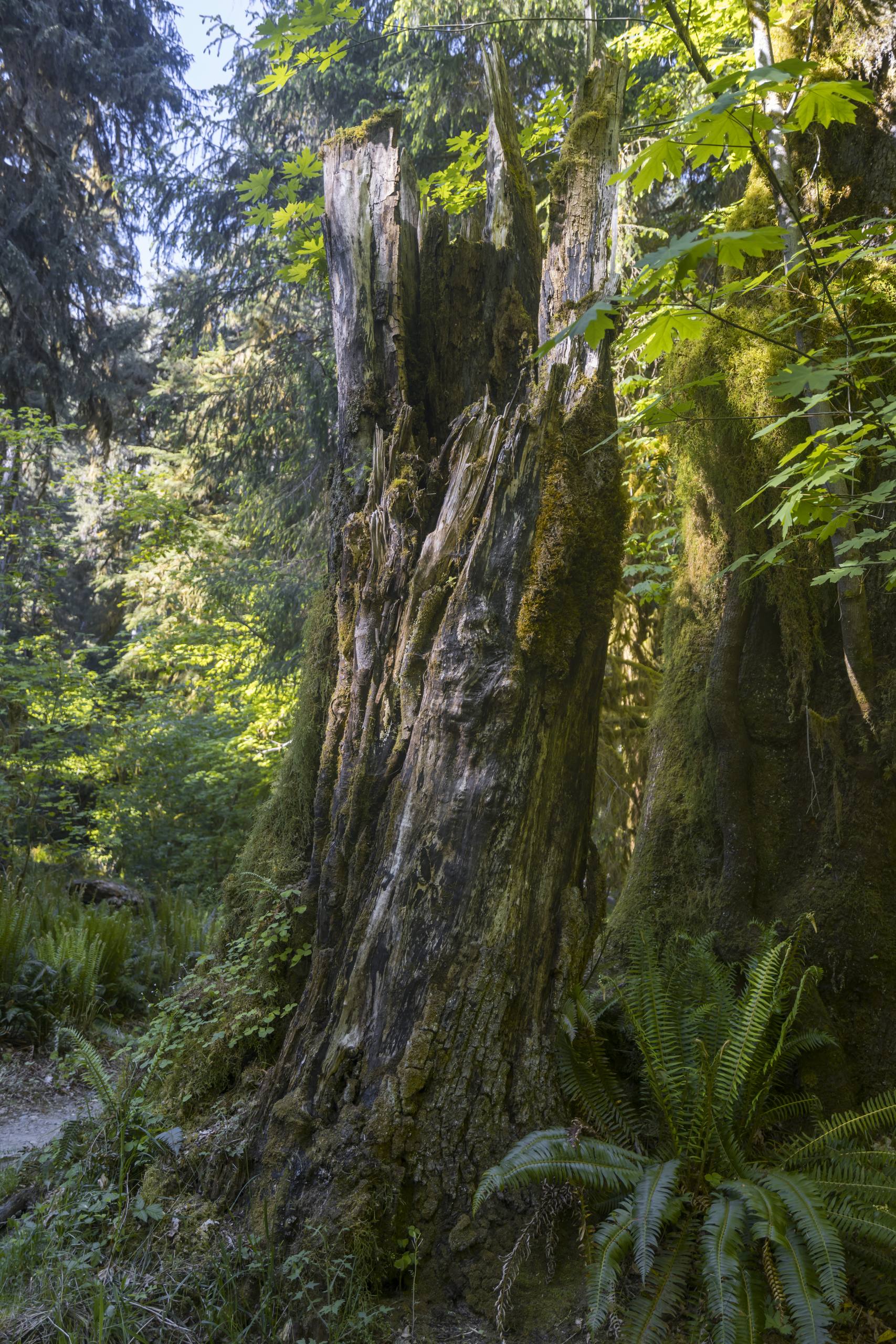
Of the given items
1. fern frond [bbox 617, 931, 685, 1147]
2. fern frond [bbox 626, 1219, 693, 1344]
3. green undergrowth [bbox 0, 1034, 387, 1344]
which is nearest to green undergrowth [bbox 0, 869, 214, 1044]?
green undergrowth [bbox 0, 1034, 387, 1344]

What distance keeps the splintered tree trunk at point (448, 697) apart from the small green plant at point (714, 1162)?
0.96ft

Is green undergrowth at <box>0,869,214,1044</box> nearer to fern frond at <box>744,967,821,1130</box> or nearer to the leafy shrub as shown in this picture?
the leafy shrub

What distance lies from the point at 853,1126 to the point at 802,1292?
26.8 inches

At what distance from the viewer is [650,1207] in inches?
85.5

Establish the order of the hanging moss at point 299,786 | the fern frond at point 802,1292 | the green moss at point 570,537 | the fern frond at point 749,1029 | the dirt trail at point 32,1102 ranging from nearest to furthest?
1. the fern frond at point 802,1292
2. the fern frond at point 749,1029
3. the green moss at point 570,537
4. the hanging moss at point 299,786
5. the dirt trail at point 32,1102

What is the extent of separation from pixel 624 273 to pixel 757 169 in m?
3.47

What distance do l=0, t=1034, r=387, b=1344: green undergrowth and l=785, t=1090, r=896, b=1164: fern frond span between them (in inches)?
53.4

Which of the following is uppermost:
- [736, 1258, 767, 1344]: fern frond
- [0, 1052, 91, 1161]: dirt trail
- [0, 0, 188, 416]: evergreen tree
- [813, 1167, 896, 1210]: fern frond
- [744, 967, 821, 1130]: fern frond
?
[0, 0, 188, 416]: evergreen tree

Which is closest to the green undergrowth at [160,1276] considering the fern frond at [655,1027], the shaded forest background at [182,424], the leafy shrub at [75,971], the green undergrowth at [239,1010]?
the green undergrowth at [239,1010]

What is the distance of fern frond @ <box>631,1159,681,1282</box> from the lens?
2051 millimetres

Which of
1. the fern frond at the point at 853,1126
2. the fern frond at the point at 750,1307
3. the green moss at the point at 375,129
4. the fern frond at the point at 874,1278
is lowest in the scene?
the fern frond at the point at 874,1278

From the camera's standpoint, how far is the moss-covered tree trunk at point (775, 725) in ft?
11.0

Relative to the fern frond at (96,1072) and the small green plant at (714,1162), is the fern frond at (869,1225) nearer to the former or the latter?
the small green plant at (714,1162)

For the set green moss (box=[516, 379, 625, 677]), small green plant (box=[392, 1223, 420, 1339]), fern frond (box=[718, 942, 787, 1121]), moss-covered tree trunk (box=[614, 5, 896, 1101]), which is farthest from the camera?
moss-covered tree trunk (box=[614, 5, 896, 1101])
